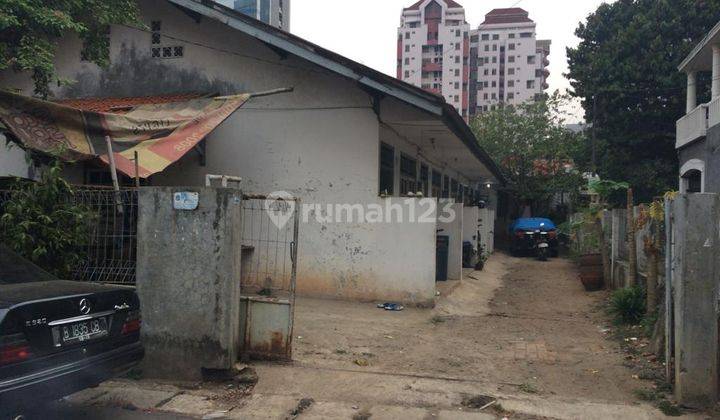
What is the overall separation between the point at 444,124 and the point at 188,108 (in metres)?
4.47

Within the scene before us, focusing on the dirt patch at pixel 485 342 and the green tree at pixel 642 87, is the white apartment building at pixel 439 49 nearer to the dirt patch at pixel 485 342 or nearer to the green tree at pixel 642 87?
the green tree at pixel 642 87

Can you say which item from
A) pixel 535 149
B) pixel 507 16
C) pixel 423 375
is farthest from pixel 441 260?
pixel 507 16

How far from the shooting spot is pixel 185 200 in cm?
543

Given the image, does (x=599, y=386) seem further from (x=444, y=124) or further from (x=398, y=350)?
(x=444, y=124)

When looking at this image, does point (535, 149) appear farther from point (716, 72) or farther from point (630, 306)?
point (630, 306)

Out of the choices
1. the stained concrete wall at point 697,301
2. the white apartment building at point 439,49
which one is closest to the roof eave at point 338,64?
the stained concrete wall at point 697,301

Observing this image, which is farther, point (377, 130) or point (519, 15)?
point (519, 15)

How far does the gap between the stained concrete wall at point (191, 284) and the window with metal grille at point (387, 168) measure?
5.21 meters

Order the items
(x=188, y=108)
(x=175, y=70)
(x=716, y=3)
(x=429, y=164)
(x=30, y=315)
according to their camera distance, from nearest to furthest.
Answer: (x=30, y=315), (x=188, y=108), (x=175, y=70), (x=429, y=164), (x=716, y=3)

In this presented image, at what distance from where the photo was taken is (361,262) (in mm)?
9406

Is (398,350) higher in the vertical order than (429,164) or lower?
lower

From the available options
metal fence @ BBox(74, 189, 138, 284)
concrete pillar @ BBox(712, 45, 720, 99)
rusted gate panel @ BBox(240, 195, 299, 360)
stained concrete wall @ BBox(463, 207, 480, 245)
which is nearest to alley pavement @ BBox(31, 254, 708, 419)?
rusted gate panel @ BBox(240, 195, 299, 360)

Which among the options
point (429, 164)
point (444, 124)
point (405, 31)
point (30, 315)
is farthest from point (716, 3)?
point (405, 31)

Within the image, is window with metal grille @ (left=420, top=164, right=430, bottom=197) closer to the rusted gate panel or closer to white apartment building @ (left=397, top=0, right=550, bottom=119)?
the rusted gate panel
